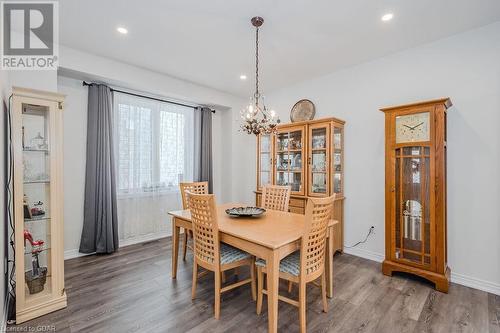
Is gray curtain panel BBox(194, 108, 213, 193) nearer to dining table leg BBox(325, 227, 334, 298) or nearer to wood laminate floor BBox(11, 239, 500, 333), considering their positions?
wood laminate floor BBox(11, 239, 500, 333)

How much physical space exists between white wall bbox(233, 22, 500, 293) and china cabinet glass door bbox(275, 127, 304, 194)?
2.71 feet

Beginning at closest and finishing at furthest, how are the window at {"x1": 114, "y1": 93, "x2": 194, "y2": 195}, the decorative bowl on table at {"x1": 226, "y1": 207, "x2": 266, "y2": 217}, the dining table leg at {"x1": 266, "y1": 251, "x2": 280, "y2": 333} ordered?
the dining table leg at {"x1": 266, "y1": 251, "x2": 280, "y2": 333}, the decorative bowl on table at {"x1": 226, "y1": 207, "x2": 266, "y2": 217}, the window at {"x1": 114, "y1": 93, "x2": 194, "y2": 195}

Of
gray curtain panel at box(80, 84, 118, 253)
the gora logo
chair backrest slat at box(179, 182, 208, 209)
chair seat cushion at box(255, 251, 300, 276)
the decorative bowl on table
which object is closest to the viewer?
chair seat cushion at box(255, 251, 300, 276)

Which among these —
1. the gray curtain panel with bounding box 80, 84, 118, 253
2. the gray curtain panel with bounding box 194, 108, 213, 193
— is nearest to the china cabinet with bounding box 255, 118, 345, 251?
the gray curtain panel with bounding box 194, 108, 213, 193

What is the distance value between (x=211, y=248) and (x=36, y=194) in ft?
5.36

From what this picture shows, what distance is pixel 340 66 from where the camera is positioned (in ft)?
11.6

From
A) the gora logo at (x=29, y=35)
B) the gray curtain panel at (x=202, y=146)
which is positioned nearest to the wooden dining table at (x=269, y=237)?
the gray curtain panel at (x=202, y=146)

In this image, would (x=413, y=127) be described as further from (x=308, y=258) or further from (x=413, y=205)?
(x=308, y=258)

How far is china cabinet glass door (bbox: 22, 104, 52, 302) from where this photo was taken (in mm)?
2119

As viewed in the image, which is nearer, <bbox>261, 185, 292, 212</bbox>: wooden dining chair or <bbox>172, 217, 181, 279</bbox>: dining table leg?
<bbox>172, 217, 181, 279</bbox>: dining table leg

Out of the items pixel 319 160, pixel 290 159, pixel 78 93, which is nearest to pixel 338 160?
pixel 319 160

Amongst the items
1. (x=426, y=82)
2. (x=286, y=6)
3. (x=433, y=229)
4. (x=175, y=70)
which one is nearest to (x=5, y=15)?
(x=175, y=70)

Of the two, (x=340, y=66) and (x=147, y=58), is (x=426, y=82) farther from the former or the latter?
(x=147, y=58)

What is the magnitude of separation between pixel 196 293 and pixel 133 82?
2923 millimetres
